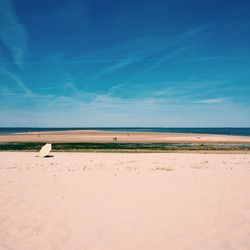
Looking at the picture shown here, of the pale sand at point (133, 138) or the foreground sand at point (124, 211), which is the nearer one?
the foreground sand at point (124, 211)

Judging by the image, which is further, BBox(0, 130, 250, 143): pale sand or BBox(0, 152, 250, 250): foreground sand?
BBox(0, 130, 250, 143): pale sand

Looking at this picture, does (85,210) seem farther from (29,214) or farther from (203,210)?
(203,210)

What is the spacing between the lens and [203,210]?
10359 millimetres

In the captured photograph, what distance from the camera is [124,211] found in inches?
407

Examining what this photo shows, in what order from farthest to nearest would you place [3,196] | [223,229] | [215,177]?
1. [215,177]
2. [3,196]
3. [223,229]

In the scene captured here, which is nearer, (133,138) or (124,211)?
(124,211)

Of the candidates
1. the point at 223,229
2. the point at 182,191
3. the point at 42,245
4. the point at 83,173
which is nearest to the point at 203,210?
the point at 223,229

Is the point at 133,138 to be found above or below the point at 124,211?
above

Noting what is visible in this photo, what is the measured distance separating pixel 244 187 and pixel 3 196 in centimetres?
1044

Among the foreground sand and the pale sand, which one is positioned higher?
the pale sand

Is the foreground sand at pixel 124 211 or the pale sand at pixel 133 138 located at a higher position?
the pale sand at pixel 133 138

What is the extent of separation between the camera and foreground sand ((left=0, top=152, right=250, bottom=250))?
7.82 metres

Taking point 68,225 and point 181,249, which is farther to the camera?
point 68,225

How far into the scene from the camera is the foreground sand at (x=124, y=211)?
7.82 m
